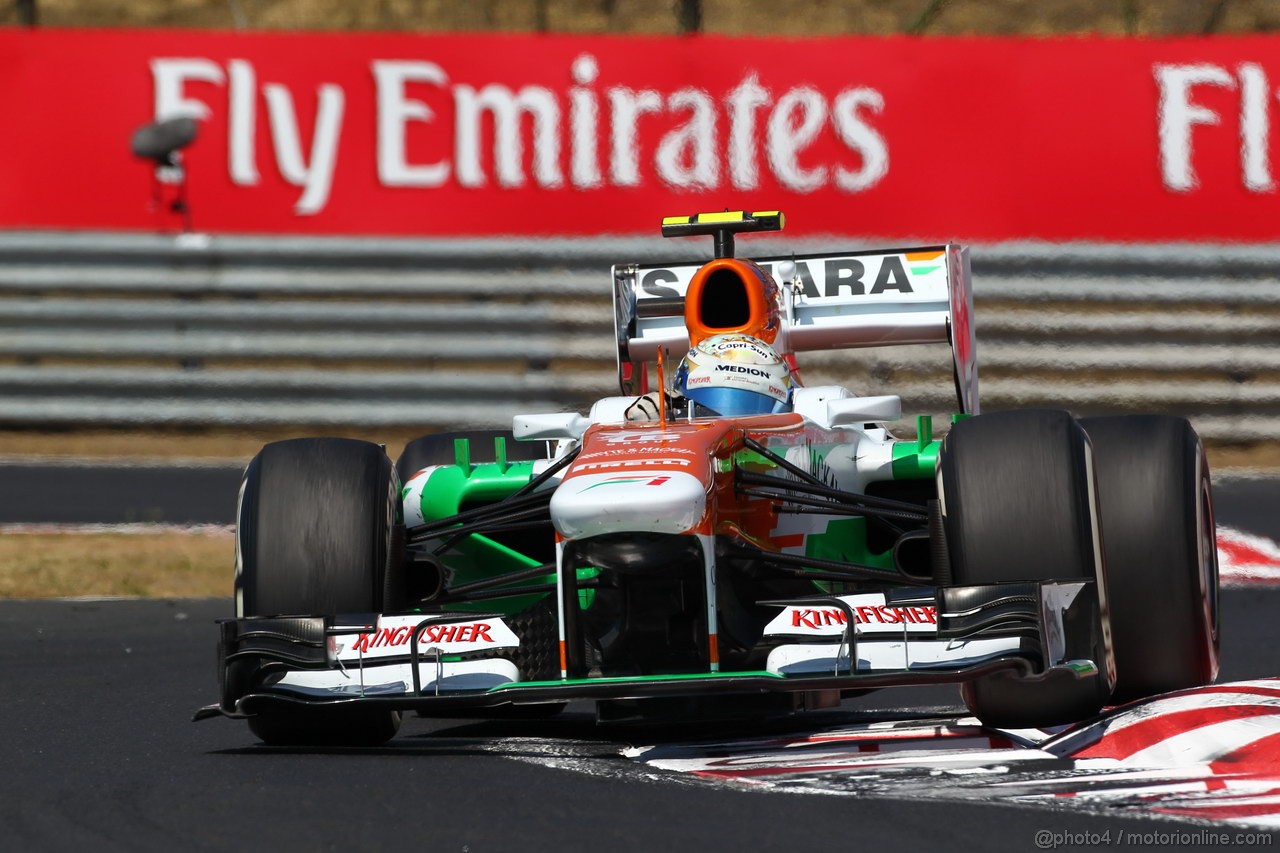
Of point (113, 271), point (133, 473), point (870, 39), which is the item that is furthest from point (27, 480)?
point (870, 39)

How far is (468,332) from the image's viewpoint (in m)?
14.5

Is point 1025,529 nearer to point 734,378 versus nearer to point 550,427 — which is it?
point 734,378

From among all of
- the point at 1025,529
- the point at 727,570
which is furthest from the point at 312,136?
the point at 1025,529

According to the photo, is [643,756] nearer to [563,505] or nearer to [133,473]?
[563,505]

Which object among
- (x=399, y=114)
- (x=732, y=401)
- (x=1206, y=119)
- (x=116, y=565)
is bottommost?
(x=116, y=565)

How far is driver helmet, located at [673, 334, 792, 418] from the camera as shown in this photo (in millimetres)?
7613

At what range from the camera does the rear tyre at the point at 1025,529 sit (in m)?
6.07

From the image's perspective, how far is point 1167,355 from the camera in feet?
47.0

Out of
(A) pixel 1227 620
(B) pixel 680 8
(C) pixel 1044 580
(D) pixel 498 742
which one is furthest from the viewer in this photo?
(B) pixel 680 8

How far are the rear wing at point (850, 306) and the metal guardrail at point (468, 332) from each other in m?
5.05

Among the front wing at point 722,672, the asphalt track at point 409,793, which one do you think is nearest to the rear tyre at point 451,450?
the asphalt track at point 409,793

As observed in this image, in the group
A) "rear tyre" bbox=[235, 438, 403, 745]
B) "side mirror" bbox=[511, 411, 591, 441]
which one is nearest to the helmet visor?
"side mirror" bbox=[511, 411, 591, 441]

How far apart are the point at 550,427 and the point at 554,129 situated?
730 cm

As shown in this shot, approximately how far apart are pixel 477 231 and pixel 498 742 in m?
8.25
